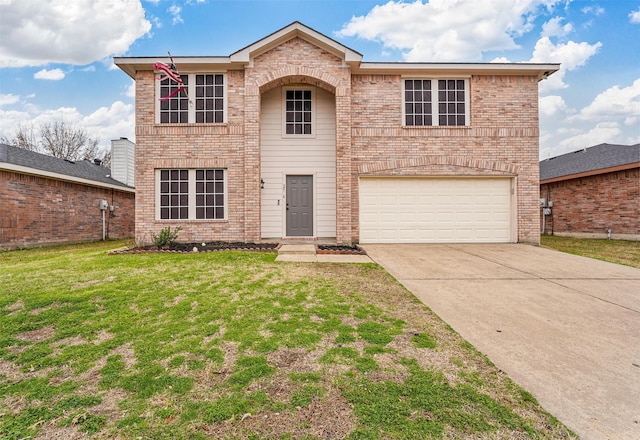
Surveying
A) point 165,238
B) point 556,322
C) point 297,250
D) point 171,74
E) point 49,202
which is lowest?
point 556,322

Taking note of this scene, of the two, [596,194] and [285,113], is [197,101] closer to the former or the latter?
[285,113]

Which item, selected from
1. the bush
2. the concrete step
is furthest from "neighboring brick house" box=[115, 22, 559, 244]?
the concrete step

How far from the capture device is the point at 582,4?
424 inches

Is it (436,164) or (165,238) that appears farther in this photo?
(436,164)

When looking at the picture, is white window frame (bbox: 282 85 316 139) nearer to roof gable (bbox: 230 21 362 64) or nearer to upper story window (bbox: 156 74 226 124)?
roof gable (bbox: 230 21 362 64)

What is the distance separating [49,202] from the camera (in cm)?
1125

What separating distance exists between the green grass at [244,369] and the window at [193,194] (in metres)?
5.29

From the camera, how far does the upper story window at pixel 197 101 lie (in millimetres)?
9469

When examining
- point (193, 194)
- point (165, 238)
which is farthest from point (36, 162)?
point (165, 238)

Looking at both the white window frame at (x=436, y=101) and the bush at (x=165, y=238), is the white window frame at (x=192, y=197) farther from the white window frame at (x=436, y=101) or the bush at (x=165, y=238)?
the white window frame at (x=436, y=101)

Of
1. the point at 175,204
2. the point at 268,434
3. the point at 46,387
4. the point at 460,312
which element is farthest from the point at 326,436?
the point at 175,204

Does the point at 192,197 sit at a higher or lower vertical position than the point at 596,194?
lower

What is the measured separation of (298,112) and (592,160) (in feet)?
46.0

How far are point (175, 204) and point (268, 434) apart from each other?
9.11 meters
